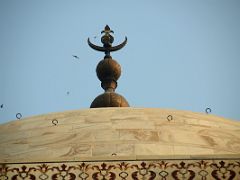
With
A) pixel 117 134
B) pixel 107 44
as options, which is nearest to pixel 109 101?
pixel 107 44

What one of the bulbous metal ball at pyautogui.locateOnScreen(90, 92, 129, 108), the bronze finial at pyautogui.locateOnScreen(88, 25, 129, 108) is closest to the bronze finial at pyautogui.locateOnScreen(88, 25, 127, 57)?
the bronze finial at pyautogui.locateOnScreen(88, 25, 129, 108)

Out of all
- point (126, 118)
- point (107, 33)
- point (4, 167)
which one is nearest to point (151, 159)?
point (4, 167)

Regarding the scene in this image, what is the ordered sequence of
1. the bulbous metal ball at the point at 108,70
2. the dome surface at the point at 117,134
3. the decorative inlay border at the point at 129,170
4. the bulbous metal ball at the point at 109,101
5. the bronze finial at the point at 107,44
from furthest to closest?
the bronze finial at the point at 107,44 → the bulbous metal ball at the point at 108,70 → the bulbous metal ball at the point at 109,101 → the dome surface at the point at 117,134 → the decorative inlay border at the point at 129,170

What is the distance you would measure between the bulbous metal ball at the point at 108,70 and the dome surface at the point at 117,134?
2.76 m

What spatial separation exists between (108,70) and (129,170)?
668 cm

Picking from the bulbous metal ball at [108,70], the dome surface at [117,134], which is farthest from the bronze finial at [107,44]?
the dome surface at [117,134]

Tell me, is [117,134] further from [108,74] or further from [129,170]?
[108,74]

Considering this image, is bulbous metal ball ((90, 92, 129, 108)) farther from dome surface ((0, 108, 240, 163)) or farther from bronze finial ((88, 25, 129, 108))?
dome surface ((0, 108, 240, 163))

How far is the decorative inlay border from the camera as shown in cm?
607

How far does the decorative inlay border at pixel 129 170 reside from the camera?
6.07 meters

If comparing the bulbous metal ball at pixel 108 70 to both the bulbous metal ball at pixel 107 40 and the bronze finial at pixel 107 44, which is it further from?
the bulbous metal ball at pixel 107 40

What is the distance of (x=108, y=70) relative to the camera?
1269 cm

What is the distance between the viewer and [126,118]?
31.9 feet

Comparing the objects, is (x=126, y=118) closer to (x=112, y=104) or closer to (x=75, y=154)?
(x=75, y=154)
